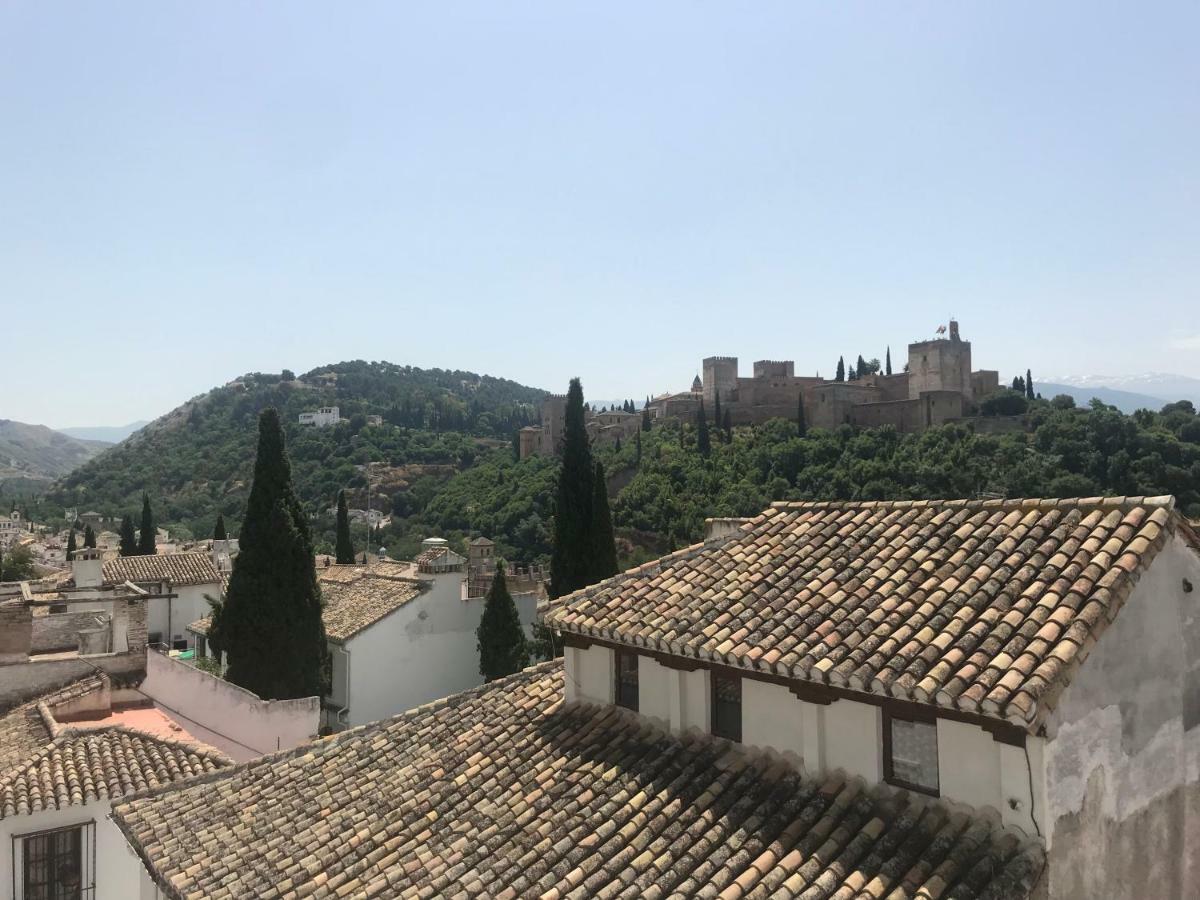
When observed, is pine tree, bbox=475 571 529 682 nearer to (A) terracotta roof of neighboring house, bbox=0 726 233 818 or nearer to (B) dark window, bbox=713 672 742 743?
(A) terracotta roof of neighboring house, bbox=0 726 233 818

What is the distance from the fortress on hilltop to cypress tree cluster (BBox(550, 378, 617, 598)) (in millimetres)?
69792

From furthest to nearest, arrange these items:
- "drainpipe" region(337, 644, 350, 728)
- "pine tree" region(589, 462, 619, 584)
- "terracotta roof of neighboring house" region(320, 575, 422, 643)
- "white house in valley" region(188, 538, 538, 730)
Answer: "pine tree" region(589, 462, 619, 584)
"terracotta roof of neighboring house" region(320, 575, 422, 643)
"white house in valley" region(188, 538, 538, 730)
"drainpipe" region(337, 644, 350, 728)

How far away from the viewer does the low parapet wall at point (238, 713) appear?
1423 centimetres

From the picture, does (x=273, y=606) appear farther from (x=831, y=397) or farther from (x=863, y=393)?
(x=863, y=393)

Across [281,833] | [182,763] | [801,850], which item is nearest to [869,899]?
[801,850]

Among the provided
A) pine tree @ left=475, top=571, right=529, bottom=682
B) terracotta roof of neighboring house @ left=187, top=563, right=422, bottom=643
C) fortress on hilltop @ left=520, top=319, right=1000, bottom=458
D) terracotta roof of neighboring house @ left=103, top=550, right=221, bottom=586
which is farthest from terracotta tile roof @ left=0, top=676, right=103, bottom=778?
fortress on hilltop @ left=520, top=319, right=1000, bottom=458

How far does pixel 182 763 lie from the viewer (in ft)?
36.5

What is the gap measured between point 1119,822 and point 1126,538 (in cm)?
195

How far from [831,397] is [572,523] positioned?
241 ft

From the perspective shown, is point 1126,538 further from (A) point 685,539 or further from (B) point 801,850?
(A) point 685,539

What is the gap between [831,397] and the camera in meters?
94.8

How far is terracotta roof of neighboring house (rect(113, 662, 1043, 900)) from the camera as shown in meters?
5.07

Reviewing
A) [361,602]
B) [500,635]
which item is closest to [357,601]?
[361,602]

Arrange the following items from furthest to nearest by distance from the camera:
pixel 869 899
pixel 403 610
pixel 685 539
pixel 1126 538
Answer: pixel 685 539 → pixel 403 610 → pixel 1126 538 → pixel 869 899
